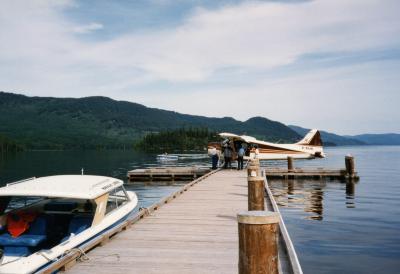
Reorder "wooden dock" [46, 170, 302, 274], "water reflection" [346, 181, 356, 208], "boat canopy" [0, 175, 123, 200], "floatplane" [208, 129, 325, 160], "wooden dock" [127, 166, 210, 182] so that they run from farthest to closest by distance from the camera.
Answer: "wooden dock" [127, 166, 210, 182]
"floatplane" [208, 129, 325, 160]
"water reflection" [346, 181, 356, 208]
"boat canopy" [0, 175, 123, 200]
"wooden dock" [46, 170, 302, 274]

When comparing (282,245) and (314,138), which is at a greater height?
(314,138)

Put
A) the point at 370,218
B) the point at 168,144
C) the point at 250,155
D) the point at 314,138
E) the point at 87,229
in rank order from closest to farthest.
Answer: the point at 87,229
the point at 370,218
the point at 250,155
the point at 314,138
the point at 168,144

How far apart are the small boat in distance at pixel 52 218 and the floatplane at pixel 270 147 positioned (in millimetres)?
22549

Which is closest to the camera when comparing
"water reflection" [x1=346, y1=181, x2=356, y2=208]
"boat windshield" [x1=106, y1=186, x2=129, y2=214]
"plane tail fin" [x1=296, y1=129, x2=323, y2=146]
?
"boat windshield" [x1=106, y1=186, x2=129, y2=214]

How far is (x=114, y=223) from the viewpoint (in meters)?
14.0

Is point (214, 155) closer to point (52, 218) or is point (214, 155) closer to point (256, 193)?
point (256, 193)

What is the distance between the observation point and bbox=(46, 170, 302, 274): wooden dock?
873 cm

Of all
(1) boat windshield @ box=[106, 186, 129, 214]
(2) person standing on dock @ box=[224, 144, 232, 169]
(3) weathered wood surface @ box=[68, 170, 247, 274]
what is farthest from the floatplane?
(3) weathered wood surface @ box=[68, 170, 247, 274]

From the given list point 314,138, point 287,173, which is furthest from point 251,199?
point 314,138

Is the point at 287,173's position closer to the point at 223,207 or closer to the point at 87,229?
the point at 223,207

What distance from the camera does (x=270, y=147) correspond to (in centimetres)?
4544

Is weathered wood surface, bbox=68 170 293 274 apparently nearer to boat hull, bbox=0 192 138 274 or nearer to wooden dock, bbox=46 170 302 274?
wooden dock, bbox=46 170 302 274

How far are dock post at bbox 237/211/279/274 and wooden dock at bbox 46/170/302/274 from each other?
360cm

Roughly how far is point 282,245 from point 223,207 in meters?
6.66
